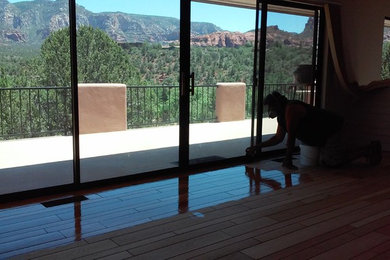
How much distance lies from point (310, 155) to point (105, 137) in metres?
2.69

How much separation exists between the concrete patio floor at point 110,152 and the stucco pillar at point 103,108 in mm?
111

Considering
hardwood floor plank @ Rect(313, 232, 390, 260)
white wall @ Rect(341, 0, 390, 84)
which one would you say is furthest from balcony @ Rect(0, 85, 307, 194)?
hardwood floor plank @ Rect(313, 232, 390, 260)

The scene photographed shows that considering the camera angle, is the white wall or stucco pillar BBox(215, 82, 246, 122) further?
stucco pillar BBox(215, 82, 246, 122)


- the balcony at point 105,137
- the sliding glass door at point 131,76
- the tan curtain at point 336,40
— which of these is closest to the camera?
the sliding glass door at point 131,76

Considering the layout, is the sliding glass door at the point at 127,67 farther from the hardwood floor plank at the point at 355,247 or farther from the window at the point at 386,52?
the window at the point at 386,52

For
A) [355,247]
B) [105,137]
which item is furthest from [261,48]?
[355,247]

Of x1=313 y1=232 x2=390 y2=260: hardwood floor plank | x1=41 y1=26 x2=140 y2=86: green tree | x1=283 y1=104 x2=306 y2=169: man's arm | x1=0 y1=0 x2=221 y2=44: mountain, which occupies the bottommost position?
x1=313 y1=232 x2=390 y2=260: hardwood floor plank

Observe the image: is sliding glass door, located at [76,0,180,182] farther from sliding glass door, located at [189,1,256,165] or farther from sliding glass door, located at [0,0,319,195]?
sliding glass door, located at [189,1,256,165]

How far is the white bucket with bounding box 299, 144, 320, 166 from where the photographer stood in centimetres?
448

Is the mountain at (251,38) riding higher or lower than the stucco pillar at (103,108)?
higher

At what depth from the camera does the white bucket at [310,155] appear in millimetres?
4477

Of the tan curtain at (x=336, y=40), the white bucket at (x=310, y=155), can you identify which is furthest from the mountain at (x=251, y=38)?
the white bucket at (x=310, y=155)

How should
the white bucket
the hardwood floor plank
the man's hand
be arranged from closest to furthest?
the hardwood floor plank → the man's hand → the white bucket

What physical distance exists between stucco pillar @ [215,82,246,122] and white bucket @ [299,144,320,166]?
1690 mm
